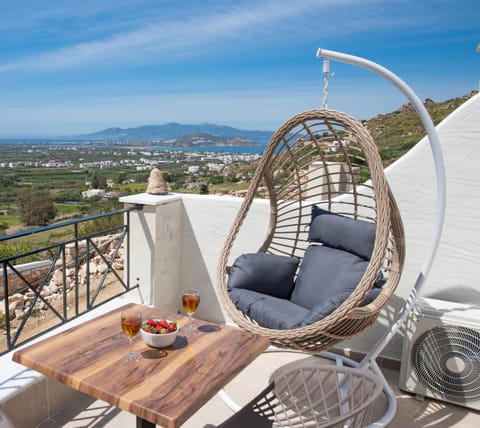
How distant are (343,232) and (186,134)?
21.7 meters

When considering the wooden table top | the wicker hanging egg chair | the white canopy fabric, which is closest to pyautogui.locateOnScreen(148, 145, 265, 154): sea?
the wicker hanging egg chair

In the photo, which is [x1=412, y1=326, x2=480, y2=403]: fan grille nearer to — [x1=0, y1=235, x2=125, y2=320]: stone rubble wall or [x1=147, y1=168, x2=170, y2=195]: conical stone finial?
[x1=147, y1=168, x2=170, y2=195]: conical stone finial

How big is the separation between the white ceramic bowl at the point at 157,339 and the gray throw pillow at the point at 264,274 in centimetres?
111

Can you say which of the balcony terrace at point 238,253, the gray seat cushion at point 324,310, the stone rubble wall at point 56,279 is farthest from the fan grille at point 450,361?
the stone rubble wall at point 56,279

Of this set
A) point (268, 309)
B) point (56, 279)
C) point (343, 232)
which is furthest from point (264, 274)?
point (56, 279)

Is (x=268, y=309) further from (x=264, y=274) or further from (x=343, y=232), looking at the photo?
(x=343, y=232)

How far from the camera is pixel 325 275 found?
8.45 feet

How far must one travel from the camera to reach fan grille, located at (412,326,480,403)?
2.32 metres

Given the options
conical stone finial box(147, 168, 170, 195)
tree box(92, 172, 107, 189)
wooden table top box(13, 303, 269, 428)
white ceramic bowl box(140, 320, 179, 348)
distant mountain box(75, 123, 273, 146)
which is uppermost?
distant mountain box(75, 123, 273, 146)

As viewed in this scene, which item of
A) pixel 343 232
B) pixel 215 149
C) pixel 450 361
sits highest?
pixel 215 149

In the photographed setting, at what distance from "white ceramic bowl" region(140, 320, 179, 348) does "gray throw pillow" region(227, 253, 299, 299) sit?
3.64 ft

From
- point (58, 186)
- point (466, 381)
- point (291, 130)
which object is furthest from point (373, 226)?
point (58, 186)

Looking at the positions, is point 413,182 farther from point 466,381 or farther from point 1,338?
point 1,338

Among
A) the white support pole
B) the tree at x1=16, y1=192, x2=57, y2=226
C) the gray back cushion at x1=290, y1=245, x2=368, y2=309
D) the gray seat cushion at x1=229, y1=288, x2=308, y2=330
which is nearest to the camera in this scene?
the white support pole
